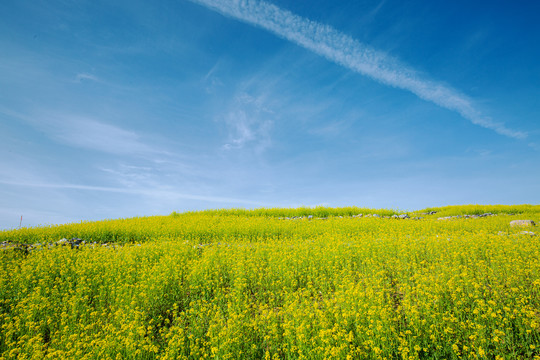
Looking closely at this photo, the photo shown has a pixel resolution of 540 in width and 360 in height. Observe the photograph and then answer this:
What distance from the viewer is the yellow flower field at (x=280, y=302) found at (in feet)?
15.8

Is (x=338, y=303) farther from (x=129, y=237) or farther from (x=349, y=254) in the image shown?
(x=129, y=237)

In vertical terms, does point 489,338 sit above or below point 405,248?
below

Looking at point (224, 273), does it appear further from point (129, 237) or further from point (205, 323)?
point (129, 237)

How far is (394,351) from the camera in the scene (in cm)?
468

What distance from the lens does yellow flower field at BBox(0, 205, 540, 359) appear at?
4816mm

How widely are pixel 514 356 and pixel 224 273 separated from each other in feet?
21.3

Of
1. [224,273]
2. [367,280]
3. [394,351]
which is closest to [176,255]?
[224,273]

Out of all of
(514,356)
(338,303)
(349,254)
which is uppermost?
(349,254)

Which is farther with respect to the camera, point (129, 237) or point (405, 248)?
point (129, 237)

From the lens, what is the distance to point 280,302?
22.9 feet

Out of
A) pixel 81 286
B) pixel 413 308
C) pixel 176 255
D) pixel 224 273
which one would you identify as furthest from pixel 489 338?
pixel 81 286

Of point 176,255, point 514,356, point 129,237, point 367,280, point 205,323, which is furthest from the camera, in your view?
point 129,237

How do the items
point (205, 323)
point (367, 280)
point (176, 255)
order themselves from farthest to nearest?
1. point (176, 255)
2. point (367, 280)
3. point (205, 323)

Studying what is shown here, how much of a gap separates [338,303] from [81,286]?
23.4 feet
